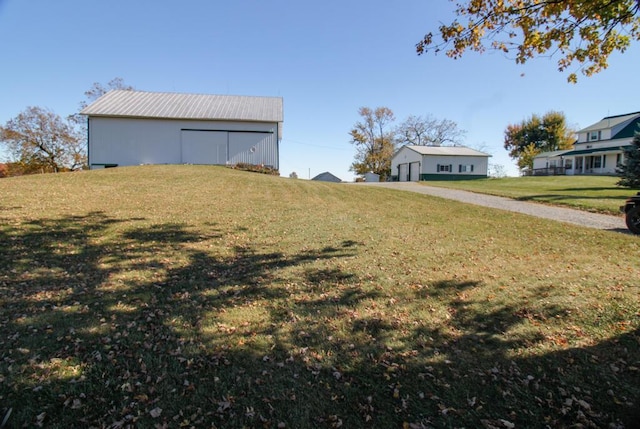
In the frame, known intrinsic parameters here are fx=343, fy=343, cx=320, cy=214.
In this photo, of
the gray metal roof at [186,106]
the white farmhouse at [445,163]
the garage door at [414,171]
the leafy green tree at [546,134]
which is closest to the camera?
the gray metal roof at [186,106]

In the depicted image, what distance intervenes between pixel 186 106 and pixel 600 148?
4858 centimetres

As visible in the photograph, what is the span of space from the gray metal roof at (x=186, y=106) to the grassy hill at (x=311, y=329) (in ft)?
72.5

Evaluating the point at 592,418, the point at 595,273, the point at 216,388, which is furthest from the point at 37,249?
the point at 595,273

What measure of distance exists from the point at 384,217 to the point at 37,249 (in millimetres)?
8515

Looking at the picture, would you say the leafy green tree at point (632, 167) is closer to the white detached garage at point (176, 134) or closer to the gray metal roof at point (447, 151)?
the white detached garage at point (176, 134)

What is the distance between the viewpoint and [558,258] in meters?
6.60

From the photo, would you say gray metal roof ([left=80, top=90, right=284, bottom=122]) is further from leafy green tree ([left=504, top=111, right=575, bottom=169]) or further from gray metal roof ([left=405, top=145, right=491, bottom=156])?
leafy green tree ([left=504, top=111, right=575, bottom=169])

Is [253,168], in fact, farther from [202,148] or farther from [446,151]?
[446,151]

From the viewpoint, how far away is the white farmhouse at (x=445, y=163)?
4306 centimetres

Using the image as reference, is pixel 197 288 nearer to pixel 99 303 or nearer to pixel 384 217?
pixel 99 303

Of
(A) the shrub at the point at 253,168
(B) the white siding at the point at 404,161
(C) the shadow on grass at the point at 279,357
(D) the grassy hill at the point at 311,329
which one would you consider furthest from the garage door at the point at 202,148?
(B) the white siding at the point at 404,161

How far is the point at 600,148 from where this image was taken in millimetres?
43031

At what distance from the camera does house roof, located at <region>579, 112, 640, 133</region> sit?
4240 centimetres

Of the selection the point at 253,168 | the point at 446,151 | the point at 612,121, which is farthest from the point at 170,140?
the point at 612,121
